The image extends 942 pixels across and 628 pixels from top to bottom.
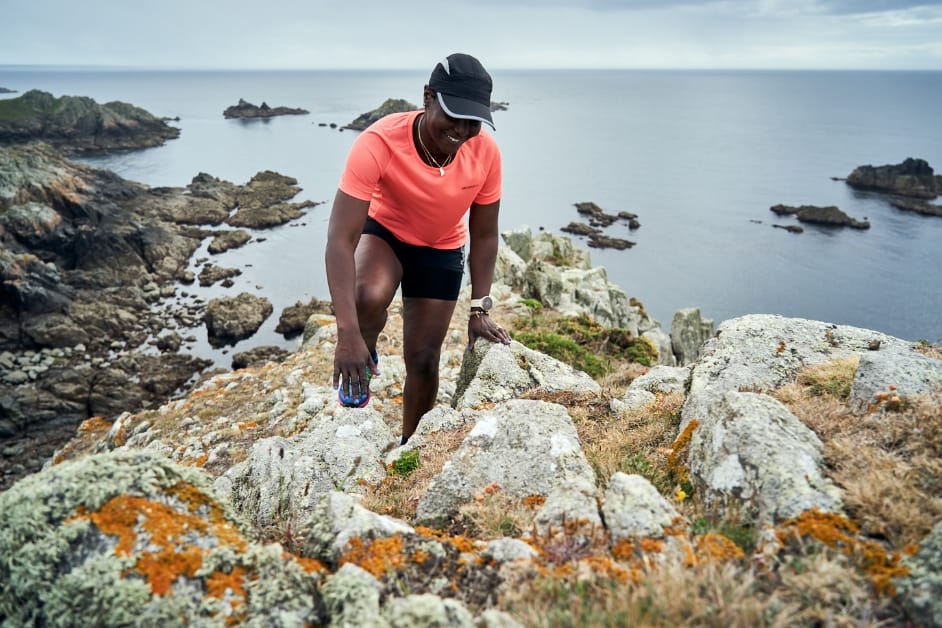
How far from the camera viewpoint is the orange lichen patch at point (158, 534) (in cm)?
257

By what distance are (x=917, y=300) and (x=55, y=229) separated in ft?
257

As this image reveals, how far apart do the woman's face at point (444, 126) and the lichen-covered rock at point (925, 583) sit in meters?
4.11

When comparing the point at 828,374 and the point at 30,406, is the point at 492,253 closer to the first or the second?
the point at 828,374

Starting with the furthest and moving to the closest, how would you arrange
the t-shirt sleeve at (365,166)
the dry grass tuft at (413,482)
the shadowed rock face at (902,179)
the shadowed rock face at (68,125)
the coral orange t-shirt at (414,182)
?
1. the shadowed rock face at (68,125)
2. the shadowed rock face at (902,179)
3. the coral orange t-shirt at (414,182)
4. the t-shirt sleeve at (365,166)
5. the dry grass tuft at (413,482)

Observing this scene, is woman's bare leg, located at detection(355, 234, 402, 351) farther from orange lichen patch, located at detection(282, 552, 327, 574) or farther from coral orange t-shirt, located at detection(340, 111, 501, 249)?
orange lichen patch, located at detection(282, 552, 327, 574)

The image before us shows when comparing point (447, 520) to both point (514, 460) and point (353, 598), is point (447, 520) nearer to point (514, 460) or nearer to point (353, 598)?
point (514, 460)

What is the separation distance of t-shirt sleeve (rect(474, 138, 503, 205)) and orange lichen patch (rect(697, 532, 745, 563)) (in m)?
4.10

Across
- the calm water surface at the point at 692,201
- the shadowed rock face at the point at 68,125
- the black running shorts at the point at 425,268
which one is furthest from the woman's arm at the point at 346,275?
the shadowed rock face at the point at 68,125

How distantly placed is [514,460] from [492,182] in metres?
3.07

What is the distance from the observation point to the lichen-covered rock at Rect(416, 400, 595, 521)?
4047 millimetres

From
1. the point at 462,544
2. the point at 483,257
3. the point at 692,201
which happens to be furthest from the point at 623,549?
the point at 692,201

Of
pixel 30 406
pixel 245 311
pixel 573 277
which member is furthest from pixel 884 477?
pixel 245 311

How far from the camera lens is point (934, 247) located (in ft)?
211

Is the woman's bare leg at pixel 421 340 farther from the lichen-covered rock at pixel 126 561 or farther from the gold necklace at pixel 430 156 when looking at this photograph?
the lichen-covered rock at pixel 126 561
